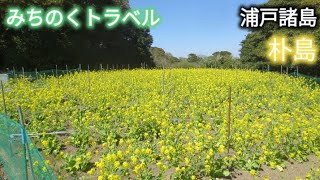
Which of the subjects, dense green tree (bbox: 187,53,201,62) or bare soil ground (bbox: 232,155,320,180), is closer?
bare soil ground (bbox: 232,155,320,180)

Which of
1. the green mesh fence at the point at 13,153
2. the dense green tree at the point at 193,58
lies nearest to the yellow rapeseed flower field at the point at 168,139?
the green mesh fence at the point at 13,153

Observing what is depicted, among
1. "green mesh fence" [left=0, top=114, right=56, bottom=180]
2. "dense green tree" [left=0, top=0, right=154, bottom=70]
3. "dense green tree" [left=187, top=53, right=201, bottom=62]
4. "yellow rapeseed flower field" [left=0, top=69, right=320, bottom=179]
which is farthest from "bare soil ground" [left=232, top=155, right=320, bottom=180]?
"dense green tree" [left=187, top=53, right=201, bottom=62]

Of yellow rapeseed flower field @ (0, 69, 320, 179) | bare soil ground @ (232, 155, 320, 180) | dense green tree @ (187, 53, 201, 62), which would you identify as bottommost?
bare soil ground @ (232, 155, 320, 180)

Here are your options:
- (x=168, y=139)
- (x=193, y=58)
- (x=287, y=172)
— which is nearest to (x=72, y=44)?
(x=193, y=58)

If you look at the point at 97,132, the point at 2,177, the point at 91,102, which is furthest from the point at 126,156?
the point at 91,102

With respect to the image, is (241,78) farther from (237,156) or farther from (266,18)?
(237,156)

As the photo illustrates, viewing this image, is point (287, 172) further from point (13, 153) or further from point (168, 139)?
point (13, 153)

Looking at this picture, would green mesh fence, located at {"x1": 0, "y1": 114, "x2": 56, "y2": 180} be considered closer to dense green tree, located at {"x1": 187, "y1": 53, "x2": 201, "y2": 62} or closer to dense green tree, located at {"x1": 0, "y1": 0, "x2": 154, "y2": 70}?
dense green tree, located at {"x1": 0, "y1": 0, "x2": 154, "y2": 70}

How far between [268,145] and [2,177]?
4.35 m

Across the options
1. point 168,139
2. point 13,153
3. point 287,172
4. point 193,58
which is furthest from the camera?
point 193,58

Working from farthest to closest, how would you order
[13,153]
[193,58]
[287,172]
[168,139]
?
[193,58] < [168,139] < [287,172] < [13,153]

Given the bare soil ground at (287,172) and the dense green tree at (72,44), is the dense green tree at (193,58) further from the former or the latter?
the bare soil ground at (287,172)

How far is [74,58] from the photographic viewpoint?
27.8m

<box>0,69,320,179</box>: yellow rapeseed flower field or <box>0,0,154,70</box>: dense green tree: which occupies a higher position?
<box>0,0,154,70</box>: dense green tree
